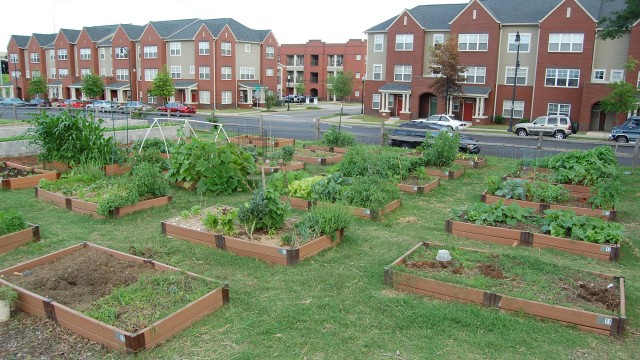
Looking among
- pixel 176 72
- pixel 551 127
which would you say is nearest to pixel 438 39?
pixel 551 127

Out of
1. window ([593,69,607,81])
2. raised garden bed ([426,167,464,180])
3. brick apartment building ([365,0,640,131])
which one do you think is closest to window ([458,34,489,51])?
brick apartment building ([365,0,640,131])

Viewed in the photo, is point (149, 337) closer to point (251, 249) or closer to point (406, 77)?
point (251, 249)

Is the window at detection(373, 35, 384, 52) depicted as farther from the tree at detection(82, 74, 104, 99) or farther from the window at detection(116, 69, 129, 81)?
the window at detection(116, 69, 129, 81)

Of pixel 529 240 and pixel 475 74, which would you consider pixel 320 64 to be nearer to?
pixel 475 74

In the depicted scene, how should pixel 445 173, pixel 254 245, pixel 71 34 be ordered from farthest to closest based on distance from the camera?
pixel 71 34
pixel 445 173
pixel 254 245

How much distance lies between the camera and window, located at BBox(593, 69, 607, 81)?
40.2 meters

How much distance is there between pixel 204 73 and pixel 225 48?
12.9ft

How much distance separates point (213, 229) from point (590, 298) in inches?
235

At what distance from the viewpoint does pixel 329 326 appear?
609 centimetres

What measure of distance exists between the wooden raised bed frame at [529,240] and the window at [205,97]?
180 ft

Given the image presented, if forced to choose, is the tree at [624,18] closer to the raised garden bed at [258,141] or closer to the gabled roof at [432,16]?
the raised garden bed at [258,141]

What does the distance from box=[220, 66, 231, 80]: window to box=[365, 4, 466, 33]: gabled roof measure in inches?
780

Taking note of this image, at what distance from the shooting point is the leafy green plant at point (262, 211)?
28.6 ft

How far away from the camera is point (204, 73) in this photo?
200ft
